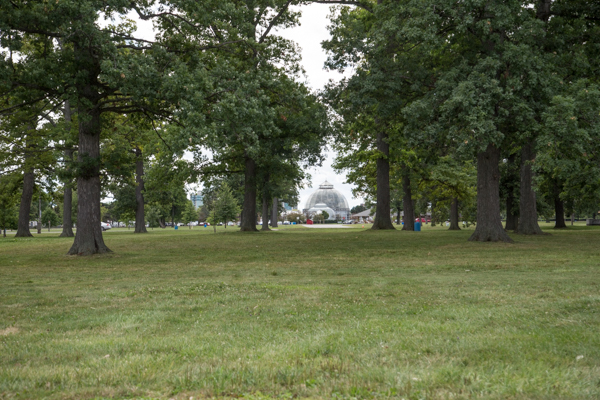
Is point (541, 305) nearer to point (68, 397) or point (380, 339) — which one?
point (380, 339)

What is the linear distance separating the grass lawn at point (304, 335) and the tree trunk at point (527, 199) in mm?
16978

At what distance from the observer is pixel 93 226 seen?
61.6 ft

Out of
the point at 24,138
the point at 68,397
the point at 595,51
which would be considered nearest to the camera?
the point at 68,397

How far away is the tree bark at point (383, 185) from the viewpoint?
36.6m

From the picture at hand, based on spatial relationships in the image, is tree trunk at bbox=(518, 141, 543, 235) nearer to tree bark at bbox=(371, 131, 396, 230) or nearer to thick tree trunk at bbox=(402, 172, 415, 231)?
tree bark at bbox=(371, 131, 396, 230)


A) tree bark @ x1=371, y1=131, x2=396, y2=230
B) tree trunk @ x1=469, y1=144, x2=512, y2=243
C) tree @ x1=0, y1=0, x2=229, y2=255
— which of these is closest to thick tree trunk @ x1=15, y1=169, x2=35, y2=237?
tree @ x1=0, y1=0, x2=229, y2=255

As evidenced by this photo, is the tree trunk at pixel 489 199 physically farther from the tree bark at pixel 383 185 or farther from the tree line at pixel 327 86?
the tree bark at pixel 383 185

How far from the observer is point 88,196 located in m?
18.5

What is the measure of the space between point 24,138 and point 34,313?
29871mm

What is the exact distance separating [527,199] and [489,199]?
23.9 ft

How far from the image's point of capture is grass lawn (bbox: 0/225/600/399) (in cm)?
431

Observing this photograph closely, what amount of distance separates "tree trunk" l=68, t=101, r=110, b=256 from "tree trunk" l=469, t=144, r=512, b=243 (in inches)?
666

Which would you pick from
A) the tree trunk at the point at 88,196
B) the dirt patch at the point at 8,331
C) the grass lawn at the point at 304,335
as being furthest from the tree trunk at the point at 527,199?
the dirt patch at the point at 8,331

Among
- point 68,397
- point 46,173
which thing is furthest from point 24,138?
point 68,397
